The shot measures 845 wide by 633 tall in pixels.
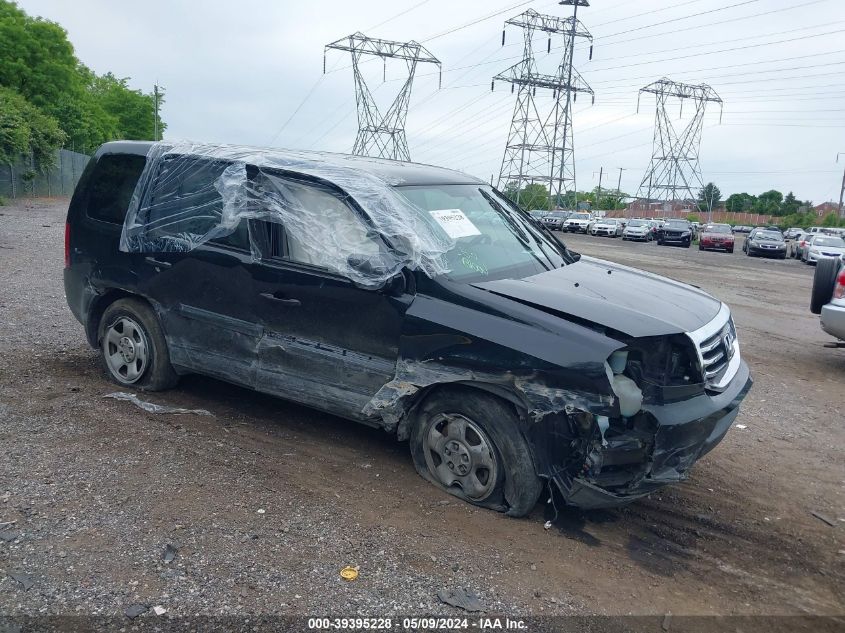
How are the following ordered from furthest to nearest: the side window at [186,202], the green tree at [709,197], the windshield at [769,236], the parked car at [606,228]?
the green tree at [709,197], the parked car at [606,228], the windshield at [769,236], the side window at [186,202]

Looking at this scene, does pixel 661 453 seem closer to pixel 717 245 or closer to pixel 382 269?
pixel 382 269

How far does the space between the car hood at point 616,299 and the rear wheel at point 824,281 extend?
3.64 metres

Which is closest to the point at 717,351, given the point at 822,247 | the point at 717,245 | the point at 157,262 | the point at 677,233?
the point at 157,262

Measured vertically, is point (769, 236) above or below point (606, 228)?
above

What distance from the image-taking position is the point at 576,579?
134 inches

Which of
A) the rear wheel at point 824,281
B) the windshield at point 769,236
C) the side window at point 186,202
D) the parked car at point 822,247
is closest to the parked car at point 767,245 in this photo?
the windshield at point 769,236

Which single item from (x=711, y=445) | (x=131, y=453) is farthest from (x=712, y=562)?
(x=131, y=453)

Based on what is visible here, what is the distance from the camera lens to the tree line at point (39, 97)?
28.4m

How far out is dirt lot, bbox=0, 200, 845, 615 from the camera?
321 cm

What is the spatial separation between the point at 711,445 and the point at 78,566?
11.0 feet

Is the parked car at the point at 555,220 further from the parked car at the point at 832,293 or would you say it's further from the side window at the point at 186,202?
the side window at the point at 186,202

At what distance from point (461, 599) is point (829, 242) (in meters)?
30.4

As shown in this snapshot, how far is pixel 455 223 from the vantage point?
15.2 feet

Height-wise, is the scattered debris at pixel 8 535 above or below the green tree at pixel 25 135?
below
